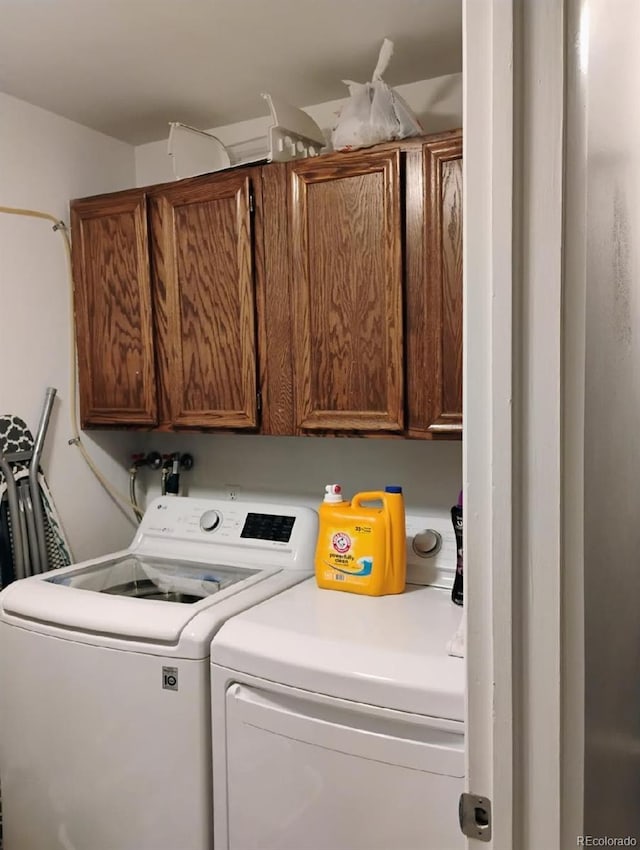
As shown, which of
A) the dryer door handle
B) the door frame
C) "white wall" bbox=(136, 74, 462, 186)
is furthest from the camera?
"white wall" bbox=(136, 74, 462, 186)

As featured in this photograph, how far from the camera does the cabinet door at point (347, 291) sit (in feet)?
5.50

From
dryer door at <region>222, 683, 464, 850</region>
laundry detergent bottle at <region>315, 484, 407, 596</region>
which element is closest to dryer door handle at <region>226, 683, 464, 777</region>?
dryer door at <region>222, 683, 464, 850</region>

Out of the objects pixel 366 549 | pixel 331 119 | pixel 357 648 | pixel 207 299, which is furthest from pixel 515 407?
pixel 331 119

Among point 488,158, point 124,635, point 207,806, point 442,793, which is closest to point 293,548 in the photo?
point 124,635

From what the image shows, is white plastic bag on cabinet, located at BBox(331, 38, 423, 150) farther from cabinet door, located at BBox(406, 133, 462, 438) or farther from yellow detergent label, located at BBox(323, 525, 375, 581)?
yellow detergent label, located at BBox(323, 525, 375, 581)

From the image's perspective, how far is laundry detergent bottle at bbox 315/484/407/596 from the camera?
5.57 ft

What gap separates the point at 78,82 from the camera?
6.29 feet

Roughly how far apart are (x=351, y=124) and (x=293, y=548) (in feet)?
3.81

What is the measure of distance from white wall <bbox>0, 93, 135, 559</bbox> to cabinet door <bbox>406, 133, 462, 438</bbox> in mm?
1203

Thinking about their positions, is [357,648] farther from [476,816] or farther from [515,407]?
[515,407]

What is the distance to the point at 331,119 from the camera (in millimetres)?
2092

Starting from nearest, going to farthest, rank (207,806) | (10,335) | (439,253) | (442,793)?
(442,793)
(207,806)
(439,253)
(10,335)

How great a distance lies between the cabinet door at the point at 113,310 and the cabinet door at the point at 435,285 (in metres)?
0.86

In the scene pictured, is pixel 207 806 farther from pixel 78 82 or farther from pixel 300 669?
pixel 78 82
